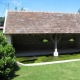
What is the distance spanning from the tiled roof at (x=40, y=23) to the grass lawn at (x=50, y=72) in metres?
5.18

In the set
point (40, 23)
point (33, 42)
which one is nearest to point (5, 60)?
point (40, 23)

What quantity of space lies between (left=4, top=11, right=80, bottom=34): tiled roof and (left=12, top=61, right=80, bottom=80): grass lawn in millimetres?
5175

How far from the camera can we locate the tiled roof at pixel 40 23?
16906 millimetres

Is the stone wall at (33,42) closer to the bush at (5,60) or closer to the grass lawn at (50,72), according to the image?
the grass lawn at (50,72)

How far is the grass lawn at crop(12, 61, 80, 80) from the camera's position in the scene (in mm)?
10062

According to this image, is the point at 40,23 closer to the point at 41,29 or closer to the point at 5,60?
the point at 41,29

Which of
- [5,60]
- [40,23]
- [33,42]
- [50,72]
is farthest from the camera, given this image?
[33,42]

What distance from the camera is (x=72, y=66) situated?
41.2 ft

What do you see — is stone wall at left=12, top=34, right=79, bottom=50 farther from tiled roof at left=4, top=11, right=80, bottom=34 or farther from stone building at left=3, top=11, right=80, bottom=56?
tiled roof at left=4, top=11, right=80, bottom=34

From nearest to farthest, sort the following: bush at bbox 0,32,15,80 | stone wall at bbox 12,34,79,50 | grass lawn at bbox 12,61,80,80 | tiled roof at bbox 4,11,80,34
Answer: bush at bbox 0,32,15,80 → grass lawn at bbox 12,61,80,80 → tiled roof at bbox 4,11,80,34 → stone wall at bbox 12,34,79,50

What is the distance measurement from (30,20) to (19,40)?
3864 mm

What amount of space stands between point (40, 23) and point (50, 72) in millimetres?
8330

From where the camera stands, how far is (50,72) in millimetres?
11117

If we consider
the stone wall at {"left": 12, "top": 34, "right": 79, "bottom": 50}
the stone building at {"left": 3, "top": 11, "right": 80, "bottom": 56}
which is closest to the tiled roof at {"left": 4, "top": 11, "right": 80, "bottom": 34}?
the stone building at {"left": 3, "top": 11, "right": 80, "bottom": 56}
